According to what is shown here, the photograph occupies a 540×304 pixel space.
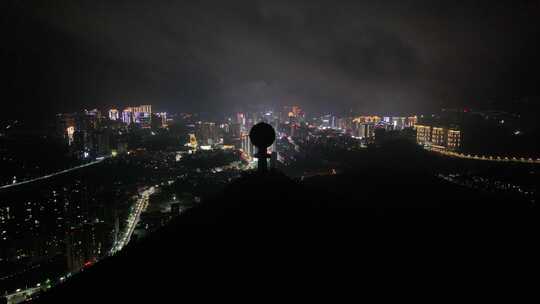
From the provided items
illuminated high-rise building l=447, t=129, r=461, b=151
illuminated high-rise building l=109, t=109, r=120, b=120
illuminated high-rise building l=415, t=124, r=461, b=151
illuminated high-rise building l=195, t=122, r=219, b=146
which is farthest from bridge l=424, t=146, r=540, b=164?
illuminated high-rise building l=109, t=109, r=120, b=120

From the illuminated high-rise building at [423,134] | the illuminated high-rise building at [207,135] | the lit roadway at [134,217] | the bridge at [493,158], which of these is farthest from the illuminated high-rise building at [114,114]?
the bridge at [493,158]

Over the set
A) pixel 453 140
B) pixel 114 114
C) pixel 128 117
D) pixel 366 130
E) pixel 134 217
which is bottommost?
pixel 134 217

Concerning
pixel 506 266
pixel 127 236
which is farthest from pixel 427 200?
pixel 127 236

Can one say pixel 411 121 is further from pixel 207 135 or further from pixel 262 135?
pixel 262 135

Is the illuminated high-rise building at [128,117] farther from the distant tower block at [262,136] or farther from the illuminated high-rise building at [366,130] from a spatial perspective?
the distant tower block at [262,136]

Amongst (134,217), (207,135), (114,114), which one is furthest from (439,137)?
(114,114)

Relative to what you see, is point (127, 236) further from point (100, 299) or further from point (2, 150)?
point (2, 150)

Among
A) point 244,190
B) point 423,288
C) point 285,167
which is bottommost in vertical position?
point 285,167
